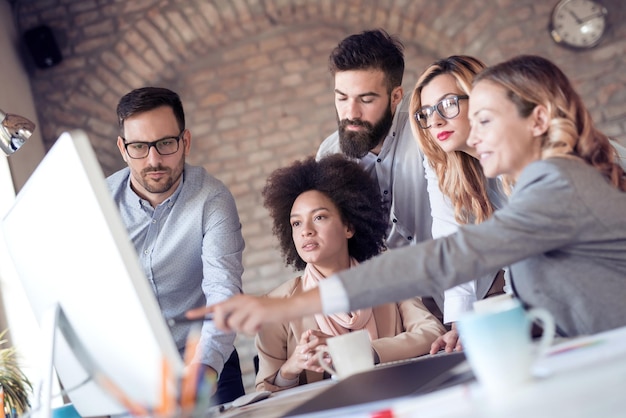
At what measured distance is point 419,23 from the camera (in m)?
4.88

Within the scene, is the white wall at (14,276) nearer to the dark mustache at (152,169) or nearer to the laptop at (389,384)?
the dark mustache at (152,169)

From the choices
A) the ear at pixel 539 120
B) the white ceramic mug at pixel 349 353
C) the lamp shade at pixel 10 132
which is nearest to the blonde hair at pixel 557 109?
the ear at pixel 539 120

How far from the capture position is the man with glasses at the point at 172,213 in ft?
7.93

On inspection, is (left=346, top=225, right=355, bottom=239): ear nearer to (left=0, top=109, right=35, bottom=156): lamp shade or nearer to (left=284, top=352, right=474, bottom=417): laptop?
(left=0, top=109, right=35, bottom=156): lamp shade

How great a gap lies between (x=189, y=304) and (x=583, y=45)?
Answer: 317cm

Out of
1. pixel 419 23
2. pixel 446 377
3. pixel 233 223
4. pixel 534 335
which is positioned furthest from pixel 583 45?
pixel 446 377

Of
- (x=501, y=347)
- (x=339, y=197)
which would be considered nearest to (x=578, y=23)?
(x=339, y=197)

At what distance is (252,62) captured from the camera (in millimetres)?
5344

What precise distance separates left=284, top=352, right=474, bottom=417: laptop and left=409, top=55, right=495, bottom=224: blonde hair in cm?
100

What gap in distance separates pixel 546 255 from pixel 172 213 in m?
1.40

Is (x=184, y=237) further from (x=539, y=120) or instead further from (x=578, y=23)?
(x=578, y=23)

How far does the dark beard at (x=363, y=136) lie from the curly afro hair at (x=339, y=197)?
0.04 metres

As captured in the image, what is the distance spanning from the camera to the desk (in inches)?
31.8

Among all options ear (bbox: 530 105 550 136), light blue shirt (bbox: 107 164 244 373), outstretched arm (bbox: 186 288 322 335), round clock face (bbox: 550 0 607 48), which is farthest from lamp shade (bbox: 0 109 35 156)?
round clock face (bbox: 550 0 607 48)
